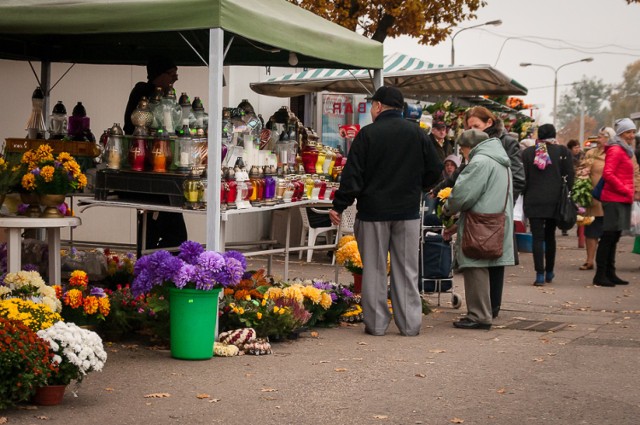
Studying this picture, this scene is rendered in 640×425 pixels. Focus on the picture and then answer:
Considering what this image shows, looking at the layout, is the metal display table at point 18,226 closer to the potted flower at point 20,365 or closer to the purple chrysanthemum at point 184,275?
the purple chrysanthemum at point 184,275

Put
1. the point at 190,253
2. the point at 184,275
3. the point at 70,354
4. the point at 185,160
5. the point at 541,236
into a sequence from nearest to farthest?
the point at 70,354 → the point at 184,275 → the point at 190,253 → the point at 185,160 → the point at 541,236

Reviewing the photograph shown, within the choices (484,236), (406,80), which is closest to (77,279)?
(484,236)

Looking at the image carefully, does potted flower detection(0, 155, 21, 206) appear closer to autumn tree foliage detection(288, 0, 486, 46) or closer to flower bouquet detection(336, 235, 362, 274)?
flower bouquet detection(336, 235, 362, 274)

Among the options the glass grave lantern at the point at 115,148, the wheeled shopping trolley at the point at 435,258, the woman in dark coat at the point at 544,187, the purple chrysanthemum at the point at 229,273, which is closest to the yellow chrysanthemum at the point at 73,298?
the purple chrysanthemum at the point at 229,273

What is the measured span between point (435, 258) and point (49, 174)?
4.75 meters

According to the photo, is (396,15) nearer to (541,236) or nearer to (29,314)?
(541,236)

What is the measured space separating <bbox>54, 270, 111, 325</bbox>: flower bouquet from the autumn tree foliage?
1289cm

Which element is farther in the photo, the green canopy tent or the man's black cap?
the man's black cap

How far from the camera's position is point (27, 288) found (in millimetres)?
8469

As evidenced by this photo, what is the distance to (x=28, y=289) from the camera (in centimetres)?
846

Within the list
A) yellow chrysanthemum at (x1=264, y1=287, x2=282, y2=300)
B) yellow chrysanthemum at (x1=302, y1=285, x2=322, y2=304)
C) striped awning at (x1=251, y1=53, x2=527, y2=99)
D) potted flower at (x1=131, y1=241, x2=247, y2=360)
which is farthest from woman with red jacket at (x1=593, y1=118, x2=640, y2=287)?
potted flower at (x1=131, y1=241, x2=247, y2=360)

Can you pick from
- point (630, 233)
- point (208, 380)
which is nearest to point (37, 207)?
point (208, 380)

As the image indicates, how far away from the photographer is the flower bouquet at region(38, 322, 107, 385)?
6883mm

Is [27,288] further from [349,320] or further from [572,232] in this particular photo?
[572,232]
